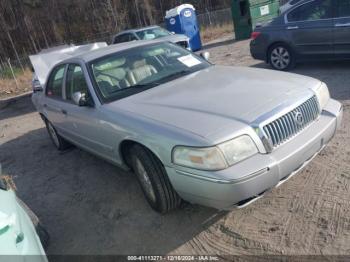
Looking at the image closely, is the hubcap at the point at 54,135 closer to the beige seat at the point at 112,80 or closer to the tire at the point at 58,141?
the tire at the point at 58,141

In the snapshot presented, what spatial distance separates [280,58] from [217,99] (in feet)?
16.9

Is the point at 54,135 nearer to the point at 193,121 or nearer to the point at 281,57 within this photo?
the point at 193,121

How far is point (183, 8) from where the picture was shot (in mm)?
16266

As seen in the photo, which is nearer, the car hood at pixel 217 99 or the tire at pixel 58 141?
the car hood at pixel 217 99

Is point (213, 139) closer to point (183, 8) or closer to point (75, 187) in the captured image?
point (75, 187)

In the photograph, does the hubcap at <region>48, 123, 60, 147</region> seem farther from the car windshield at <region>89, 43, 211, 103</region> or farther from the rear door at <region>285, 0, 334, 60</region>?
the rear door at <region>285, 0, 334, 60</region>

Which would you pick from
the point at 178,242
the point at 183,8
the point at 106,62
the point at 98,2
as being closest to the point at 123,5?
the point at 98,2

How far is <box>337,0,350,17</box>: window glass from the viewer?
6.83 meters

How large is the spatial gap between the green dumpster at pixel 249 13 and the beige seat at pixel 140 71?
12092 mm

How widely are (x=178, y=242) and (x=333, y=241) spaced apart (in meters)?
1.27

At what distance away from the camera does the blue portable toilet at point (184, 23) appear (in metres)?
16.1

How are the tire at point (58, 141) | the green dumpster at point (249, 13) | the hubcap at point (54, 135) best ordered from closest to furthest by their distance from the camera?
1. the tire at point (58, 141)
2. the hubcap at point (54, 135)
3. the green dumpster at point (249, 13)

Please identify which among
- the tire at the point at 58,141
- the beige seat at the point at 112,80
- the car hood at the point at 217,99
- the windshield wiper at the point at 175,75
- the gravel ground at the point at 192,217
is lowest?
the gravel ground at the point at 192,217

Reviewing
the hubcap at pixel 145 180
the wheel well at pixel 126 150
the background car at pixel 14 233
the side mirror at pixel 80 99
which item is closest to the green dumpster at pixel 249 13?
the side mirror at pixel 80 99
